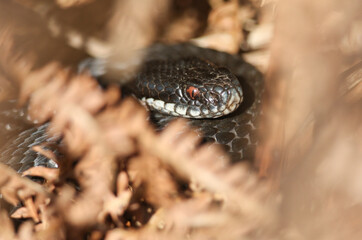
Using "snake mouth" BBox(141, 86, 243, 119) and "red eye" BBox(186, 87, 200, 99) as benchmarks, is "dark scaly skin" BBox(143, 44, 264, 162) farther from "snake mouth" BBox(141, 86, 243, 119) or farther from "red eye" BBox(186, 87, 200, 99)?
"red eye" BBox(186, 87, 200, 99)

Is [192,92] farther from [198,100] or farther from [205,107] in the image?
[205,107]

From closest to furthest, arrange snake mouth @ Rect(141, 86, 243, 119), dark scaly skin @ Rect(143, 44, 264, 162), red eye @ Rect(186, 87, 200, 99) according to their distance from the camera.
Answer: dark scaly skin @ Rect(143, 44, 264, 162) < snake mouth @ Rect(141, 86, 243, 119) < red eye @ Rect(186, 87, 200, 99)

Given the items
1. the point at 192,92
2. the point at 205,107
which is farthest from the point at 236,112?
the point at 192,92

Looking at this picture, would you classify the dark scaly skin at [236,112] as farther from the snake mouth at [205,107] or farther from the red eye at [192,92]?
the red eye at [192,92]

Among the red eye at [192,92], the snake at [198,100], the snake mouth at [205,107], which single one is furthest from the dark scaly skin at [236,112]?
the red eye at [192,92]

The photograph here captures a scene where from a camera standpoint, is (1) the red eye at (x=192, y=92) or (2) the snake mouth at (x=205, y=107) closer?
(2) the snake mouth at (x=205, y=107)

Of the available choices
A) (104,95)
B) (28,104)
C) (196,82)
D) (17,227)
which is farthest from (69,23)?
(17,227)

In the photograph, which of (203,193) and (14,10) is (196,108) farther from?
(14,10)

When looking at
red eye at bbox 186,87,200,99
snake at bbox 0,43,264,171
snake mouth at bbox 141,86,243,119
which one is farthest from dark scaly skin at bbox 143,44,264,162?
red eye at bbox 186,87,200,99
